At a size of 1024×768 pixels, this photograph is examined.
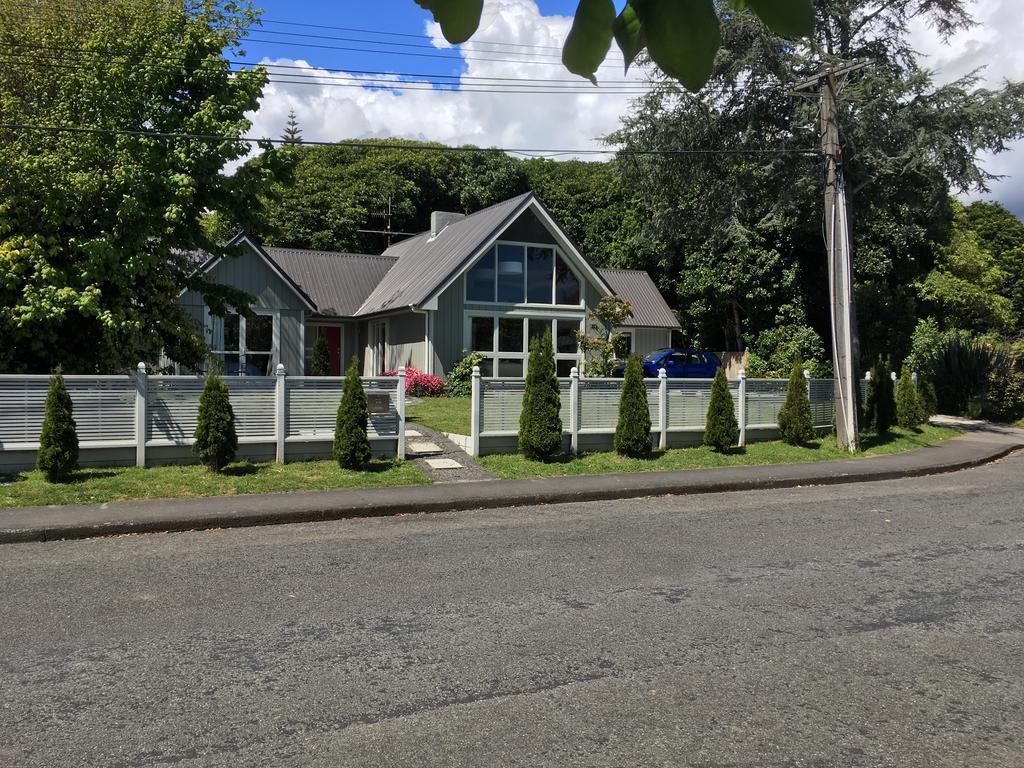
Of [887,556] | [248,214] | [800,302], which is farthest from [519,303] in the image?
[887,556]

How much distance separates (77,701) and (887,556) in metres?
6.88

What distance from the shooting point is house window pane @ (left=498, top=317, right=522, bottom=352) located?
86.4 ft

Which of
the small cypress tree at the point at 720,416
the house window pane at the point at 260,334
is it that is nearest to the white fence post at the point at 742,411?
the small cypress tree at the point at 720,416

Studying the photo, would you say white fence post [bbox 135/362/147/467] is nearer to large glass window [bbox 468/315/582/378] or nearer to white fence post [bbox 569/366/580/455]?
white fence post [bbox 569/366/580/455]

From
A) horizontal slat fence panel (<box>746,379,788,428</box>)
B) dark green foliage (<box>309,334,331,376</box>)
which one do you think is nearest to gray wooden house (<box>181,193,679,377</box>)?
dark green foliage (<box>309,334,331,376</box>)

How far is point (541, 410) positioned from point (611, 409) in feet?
6.20

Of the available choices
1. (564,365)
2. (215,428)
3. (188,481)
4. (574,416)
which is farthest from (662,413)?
(564,365)

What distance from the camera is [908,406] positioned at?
20328 mm

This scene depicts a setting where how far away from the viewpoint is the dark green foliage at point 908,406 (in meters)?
20.3

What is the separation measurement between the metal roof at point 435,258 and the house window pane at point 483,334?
2.01 metres

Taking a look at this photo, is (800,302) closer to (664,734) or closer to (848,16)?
(848,16)

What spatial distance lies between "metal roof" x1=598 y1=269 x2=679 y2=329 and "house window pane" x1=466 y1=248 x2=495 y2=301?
6.29m

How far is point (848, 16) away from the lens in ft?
68.5

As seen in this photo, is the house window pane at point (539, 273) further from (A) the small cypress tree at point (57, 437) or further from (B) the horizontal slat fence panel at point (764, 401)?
(A) the small cypress tree at point (57, 437)
